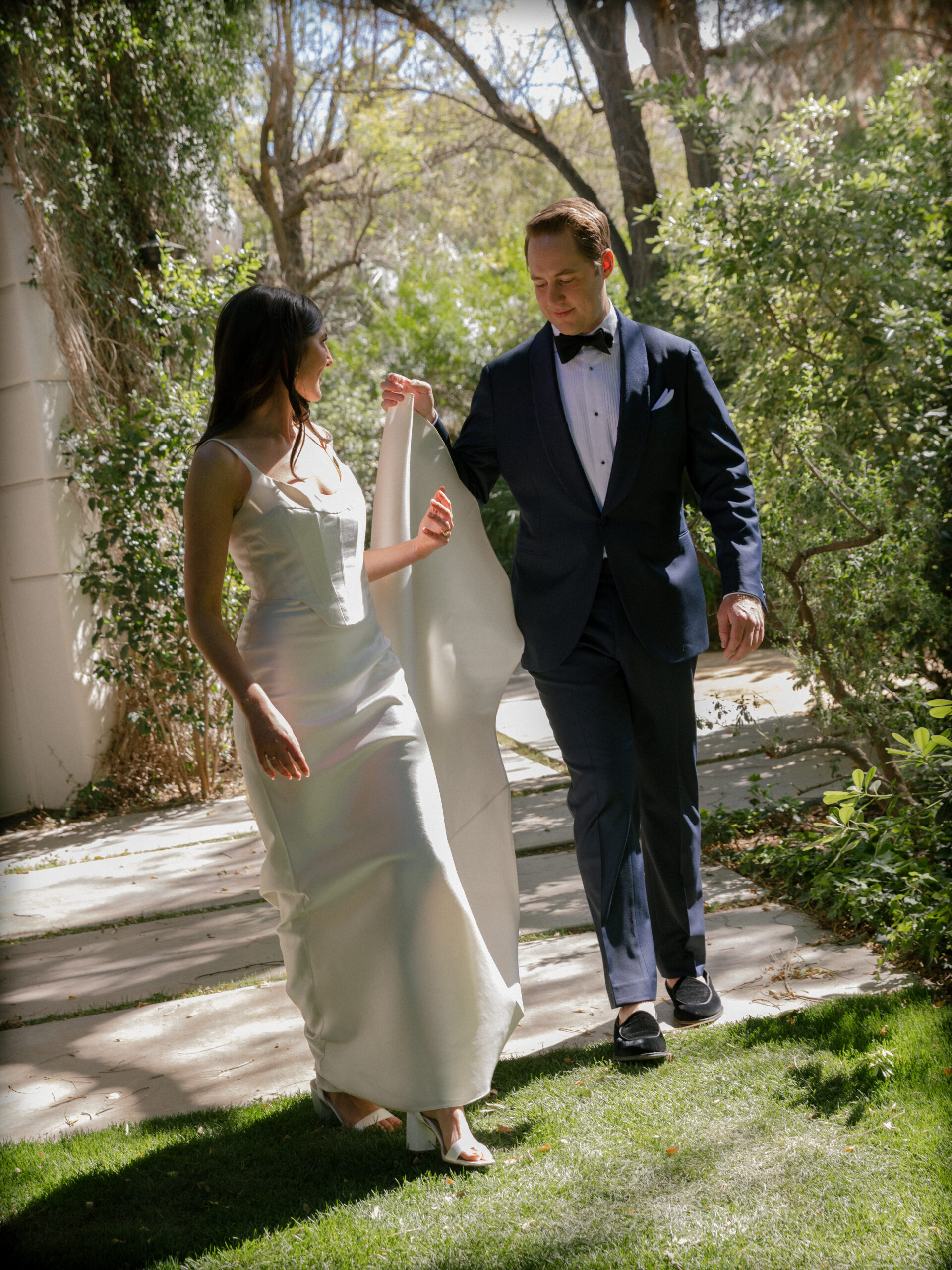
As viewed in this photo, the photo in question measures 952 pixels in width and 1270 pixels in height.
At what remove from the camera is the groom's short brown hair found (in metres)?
2.79

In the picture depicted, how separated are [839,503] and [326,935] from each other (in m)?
2.64

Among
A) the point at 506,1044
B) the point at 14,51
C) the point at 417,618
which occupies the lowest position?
the point at 506,1044

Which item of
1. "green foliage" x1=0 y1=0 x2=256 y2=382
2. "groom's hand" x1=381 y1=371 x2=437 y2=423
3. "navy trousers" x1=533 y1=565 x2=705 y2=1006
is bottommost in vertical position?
"navy trousers" x1=533 y1=565 x2=705 y2=1006

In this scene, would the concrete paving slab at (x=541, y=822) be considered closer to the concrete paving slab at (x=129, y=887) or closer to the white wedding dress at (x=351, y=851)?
the concrete paving slab at (x=129, y=887)

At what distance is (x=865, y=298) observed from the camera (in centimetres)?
515

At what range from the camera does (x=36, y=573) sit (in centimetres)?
616

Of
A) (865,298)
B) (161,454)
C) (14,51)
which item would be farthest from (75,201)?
(865,298)

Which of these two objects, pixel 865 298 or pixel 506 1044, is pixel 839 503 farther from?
pixel 506 1044

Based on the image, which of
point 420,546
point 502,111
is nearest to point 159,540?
point 420,546

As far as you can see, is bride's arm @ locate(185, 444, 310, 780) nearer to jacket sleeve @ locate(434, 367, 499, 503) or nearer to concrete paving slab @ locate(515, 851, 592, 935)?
jacket sleeve @ locate(434, 367, 499, 503)

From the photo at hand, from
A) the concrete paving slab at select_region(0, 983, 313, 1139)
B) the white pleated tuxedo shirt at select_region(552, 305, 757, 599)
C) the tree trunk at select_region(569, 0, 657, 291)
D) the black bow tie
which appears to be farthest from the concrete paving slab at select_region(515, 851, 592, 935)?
the tree trunk at select_region(569, 0, 657, 291)

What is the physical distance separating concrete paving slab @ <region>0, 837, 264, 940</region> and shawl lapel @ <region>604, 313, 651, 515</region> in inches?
97.0

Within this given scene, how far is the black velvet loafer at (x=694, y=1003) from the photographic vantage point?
2.91 metres

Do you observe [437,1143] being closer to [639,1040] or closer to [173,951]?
[639,1040]
